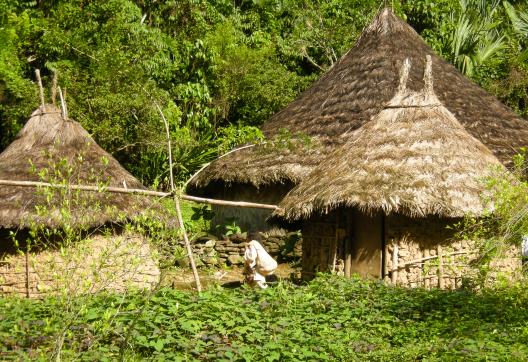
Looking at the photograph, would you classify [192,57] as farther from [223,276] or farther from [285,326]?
[285,326]

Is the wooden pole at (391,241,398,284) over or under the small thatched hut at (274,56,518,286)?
under

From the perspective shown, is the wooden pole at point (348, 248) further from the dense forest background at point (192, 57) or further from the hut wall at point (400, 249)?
the dense forest background at point (192, 57)

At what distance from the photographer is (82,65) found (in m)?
18.7

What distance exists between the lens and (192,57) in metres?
20.1

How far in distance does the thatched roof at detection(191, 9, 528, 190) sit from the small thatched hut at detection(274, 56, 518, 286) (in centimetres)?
246

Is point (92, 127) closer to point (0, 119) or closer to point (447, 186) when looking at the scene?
point (0, 119)

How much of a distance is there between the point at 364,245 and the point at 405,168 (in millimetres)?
1105

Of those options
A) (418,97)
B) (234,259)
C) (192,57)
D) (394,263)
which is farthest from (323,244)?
(192,57)

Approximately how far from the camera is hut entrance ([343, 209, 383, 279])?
11.1 meters

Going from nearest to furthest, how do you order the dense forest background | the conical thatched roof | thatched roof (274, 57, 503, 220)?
thatched roof (274, 57, 503, 220) < the conical thatched roof < the dense forest background

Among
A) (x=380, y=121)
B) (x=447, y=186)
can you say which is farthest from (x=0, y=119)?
(x=447, y=186)

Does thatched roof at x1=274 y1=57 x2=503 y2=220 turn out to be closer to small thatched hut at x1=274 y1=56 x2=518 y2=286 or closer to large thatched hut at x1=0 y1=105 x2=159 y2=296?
small thatched hut at x1=274 y1=56 x2=518 y2=286

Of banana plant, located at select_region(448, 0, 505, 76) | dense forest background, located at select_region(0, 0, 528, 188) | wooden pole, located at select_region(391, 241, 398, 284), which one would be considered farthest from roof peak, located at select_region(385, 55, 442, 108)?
banana plant, located at select_region(448, 0, 505, 76)

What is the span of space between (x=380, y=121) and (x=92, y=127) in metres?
7.07
